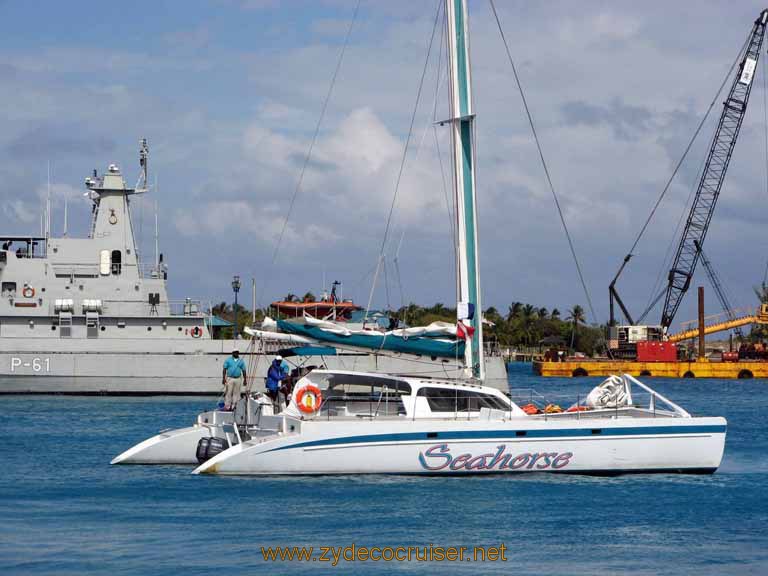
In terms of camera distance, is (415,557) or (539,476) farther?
(539,476)

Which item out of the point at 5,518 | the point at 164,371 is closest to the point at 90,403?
the point at 164,371

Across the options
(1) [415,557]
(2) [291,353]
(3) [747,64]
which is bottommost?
(1) [415,557]

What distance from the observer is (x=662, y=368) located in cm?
8056

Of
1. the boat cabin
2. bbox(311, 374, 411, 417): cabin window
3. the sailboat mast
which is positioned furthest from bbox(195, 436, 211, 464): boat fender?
the sailboat mast

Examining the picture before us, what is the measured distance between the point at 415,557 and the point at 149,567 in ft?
11.6

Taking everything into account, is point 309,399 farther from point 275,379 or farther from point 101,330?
point 101,330

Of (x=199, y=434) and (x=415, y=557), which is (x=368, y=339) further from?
(x=415, y=557)

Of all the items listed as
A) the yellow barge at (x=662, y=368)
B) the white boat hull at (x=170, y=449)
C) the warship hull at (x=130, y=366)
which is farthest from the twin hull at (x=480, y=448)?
the yellow barge at (x=662, y=368)

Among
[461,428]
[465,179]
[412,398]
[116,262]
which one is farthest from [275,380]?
[116,262]

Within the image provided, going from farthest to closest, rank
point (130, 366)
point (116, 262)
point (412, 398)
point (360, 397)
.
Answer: point (116, 262), point (130, 366), point (360, 397), point (412, 398)

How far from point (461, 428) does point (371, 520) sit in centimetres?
336

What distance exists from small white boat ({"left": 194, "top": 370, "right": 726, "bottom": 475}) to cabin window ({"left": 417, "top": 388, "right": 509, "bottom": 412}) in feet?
0.06

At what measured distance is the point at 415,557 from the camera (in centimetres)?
1545

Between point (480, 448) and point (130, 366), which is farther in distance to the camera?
point (130, 366)
